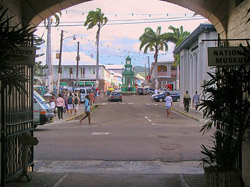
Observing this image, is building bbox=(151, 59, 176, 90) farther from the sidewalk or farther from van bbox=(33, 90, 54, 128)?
the sidewalk

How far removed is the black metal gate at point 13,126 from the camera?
5.78 metres

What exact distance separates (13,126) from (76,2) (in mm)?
3573

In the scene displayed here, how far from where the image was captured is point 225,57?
230 inches

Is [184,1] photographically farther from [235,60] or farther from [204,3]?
[235,60]

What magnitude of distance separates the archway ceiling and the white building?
13.8 metres

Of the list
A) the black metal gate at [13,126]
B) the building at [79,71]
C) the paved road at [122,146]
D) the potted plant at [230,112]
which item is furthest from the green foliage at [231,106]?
the building at [79,71]

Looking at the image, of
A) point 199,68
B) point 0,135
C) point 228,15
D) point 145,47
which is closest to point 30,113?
point 0,135

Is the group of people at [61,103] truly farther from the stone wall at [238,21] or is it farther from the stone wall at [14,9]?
the stone wall at [238,21]

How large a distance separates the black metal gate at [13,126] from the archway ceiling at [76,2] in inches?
53.5

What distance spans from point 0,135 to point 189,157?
5616 mm

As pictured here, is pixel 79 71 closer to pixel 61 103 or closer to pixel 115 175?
pixel 61 103

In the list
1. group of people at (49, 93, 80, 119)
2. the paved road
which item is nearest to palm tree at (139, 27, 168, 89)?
group of people at (49, 93, 80, 119)

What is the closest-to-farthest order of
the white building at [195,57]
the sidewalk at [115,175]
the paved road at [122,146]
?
the sidewalk at [115,175] < the paved road at [122,146] < the white building at [195,57]

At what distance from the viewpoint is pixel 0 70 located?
14.1 ft
